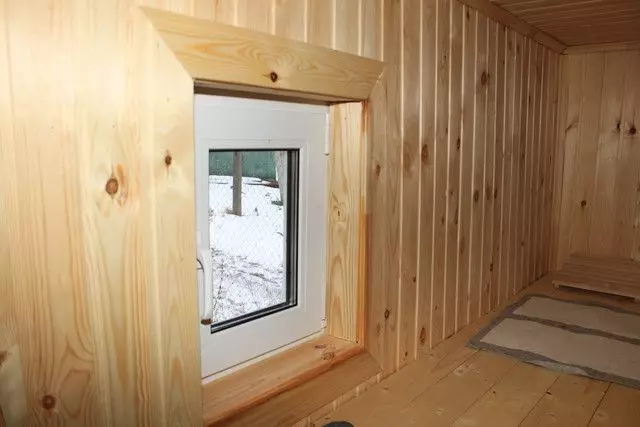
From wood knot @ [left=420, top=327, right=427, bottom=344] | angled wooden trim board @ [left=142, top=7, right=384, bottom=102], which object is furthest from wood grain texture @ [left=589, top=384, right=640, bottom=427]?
angled wooden trim board @ [left=142, top=7, right=384, bottom=102]

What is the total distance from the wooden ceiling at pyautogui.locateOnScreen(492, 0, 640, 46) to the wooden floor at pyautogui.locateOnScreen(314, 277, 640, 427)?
1.48 meters

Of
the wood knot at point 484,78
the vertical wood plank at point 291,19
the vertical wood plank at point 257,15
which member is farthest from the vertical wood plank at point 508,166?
the vertical wood plank at point 257,15

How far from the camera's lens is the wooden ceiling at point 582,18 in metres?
2.27

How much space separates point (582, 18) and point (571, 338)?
1478 millimetres

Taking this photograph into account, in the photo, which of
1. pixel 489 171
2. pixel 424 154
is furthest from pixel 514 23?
pixel 424 154

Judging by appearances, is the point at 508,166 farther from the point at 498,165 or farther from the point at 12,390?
the point at 12,390

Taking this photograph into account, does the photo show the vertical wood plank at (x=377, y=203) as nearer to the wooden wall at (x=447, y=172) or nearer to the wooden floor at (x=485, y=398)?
the wooden wall at (x=447, y=172)

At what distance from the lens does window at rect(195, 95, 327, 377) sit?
139 centimetres

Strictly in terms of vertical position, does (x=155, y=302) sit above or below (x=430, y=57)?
below

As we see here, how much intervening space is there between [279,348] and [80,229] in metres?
0.82

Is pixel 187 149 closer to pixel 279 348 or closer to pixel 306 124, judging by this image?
pixel 306 124

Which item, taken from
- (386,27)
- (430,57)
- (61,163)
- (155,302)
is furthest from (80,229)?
(430,57)

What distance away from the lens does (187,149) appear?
3.70ft

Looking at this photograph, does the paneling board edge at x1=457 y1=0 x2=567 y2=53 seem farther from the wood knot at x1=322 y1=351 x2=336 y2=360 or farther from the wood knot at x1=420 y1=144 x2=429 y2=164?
the wood knot at x1=322 y1=351 x2=336 y2=360
